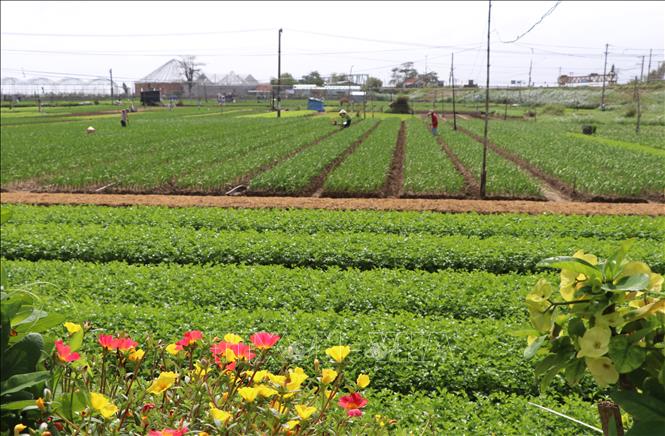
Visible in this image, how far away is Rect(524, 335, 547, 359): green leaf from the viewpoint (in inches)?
67.5

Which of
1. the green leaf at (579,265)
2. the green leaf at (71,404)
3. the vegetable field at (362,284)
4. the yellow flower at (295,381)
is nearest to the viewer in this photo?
the green leaf at (579,265)

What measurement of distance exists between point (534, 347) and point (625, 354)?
264 mm

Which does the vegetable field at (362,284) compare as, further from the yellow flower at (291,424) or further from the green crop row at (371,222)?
the yellow flower at (291,424)

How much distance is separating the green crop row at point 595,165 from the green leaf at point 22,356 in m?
18.8

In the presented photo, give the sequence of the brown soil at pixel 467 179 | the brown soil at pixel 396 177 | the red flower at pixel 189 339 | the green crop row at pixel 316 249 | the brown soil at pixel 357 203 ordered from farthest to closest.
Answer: the brown soil at pixel 396 177 → the brown soil at pixel 467 179 → the brown soil at pixel 357 203 → the green crop row at pixel 316 249 → the red flower at pixel 189 339

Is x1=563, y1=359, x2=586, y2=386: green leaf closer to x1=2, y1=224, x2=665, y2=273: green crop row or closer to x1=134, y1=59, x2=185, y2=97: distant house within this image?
x1=2, y1=224, x2=665, y2=273: green crop row

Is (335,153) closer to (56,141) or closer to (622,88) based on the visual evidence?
(56,141)

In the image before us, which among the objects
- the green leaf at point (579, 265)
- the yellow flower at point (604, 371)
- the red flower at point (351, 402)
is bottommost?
the red flower at point (351, 402)

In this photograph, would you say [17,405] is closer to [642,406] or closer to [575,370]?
[575,370]

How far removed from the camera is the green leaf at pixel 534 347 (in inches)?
67.5

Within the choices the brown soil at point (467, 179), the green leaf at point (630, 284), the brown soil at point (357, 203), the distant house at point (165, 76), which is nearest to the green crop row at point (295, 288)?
the green leaf at point (630, 284)

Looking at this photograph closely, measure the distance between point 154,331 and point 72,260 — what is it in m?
4.28

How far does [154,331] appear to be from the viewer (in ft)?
19.1

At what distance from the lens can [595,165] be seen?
74.4 feet
